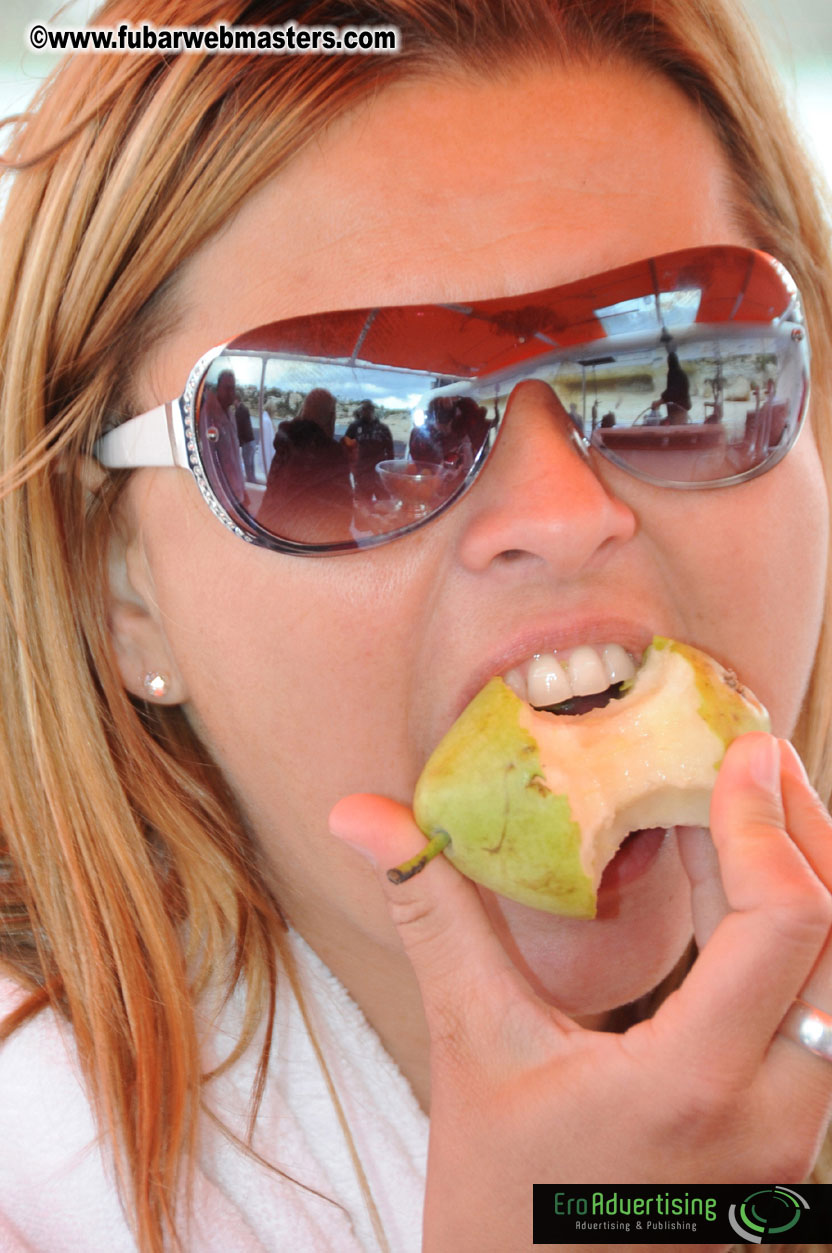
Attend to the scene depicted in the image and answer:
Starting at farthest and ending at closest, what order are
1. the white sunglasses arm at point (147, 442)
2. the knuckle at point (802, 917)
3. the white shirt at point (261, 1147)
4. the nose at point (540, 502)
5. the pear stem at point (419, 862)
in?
the white shirt at point (261, 1147) → the white sunglasses arm at point (147, 442) → the nose at point (540, 502) → the pear stem at point (419, 862) → the knuckle at point (802, 917)

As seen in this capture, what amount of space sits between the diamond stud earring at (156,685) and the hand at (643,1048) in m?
0.48

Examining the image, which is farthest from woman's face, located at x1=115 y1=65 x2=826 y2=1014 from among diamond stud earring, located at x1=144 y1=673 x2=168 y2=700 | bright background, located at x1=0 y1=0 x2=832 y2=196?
bright background, located at x1=0 y1=0 x2=832 y2=196

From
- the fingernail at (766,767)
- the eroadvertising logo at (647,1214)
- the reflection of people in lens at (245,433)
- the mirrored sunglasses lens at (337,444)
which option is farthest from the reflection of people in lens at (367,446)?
the eroadvertising logo at (647,1214)

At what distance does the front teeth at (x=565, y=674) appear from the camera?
1.19 m

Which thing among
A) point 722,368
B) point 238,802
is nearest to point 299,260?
point 722,368

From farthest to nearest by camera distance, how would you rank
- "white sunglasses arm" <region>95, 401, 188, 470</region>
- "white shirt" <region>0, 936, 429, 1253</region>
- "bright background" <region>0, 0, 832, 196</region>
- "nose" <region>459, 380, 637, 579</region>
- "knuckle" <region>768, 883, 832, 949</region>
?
"bright background" <region>0, 0, 832, 196</region>, "white shirt" <region>0, 936, 429, 1253</region>, "white sunglasses arm" <region>95, 401, 188, 470</region>, "nose" <region>459, 380, 637, 579</region>, "knuckle" <region>768, 883, 832, 949</region>

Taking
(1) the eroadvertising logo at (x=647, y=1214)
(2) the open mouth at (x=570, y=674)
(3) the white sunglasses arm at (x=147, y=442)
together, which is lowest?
(1) the eroadvertising logo at (x=647, y=1214)

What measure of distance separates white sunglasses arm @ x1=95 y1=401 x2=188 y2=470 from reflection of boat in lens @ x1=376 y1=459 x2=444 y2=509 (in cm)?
25

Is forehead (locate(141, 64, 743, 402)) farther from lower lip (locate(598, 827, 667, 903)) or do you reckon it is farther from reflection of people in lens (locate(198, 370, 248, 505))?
lower lip (locate(598, 827, 667, 903))

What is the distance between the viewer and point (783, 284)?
4.26 ft

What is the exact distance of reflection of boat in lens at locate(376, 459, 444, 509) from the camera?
→ 3.88 ft

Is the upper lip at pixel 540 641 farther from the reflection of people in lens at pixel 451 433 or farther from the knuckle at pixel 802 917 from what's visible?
the knuckle at pixel 802 917

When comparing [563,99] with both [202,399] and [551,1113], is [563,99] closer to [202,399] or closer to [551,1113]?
[202,399]

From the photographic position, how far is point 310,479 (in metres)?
1.19
